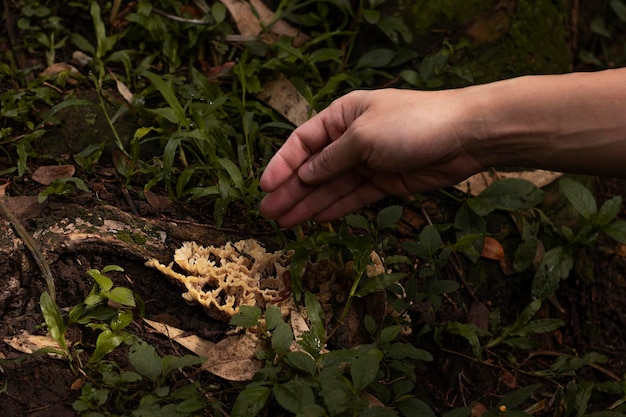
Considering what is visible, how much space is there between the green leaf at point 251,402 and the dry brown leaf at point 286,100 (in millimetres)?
1660

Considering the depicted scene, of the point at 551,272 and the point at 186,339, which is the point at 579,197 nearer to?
the point at 551,272

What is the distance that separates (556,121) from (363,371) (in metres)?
1.18

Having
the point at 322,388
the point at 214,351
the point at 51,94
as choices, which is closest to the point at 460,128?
the point at 322,388

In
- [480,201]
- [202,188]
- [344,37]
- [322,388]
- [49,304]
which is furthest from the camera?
[344,37]

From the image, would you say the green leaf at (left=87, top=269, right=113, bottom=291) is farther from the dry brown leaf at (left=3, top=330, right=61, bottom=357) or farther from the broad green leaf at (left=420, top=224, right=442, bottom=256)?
the broad green leaf at (left=420, top=224, right=442, bottom=256)

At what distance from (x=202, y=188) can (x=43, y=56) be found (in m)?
1.40

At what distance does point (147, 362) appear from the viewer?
2.46 m

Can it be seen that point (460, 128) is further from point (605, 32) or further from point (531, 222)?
point (605, 32)

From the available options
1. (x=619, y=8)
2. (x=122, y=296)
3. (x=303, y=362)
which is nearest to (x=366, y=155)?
(x=303, y=362)

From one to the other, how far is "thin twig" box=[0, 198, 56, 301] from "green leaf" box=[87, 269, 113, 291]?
0.16 meters

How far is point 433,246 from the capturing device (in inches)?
125

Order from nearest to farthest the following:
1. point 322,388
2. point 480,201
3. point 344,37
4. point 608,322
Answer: point 322,388 < point 480,201 < point 608,322 < point 344,37

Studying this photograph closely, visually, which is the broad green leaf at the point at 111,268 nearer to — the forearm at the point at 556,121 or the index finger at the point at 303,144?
the index finger at the point at 303,144

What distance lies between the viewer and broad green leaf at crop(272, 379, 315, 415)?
7.54ft
